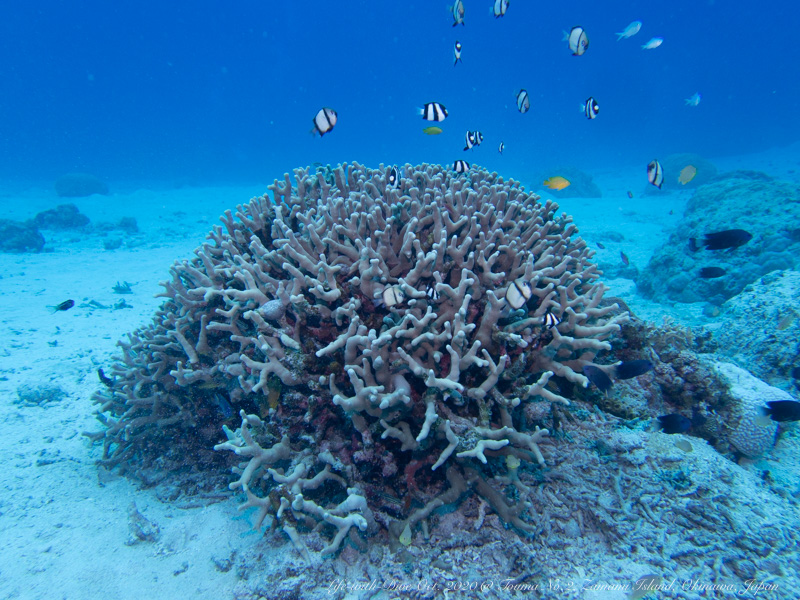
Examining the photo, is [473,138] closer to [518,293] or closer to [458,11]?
[458,11]

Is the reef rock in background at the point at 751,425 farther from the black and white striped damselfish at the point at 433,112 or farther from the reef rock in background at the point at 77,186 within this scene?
the reef rock in background at the point at 77,186

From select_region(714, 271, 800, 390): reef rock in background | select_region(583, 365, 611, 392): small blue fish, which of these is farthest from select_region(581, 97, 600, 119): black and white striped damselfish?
select_region(583, 365, 611, 392): small blue fish

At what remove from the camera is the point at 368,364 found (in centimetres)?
296

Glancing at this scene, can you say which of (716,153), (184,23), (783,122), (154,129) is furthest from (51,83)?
(783,122)

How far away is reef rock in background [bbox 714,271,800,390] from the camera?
4.87m

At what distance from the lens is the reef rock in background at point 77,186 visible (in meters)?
33.3

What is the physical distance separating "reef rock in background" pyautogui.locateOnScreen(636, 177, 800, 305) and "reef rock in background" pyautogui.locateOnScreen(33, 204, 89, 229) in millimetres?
29096

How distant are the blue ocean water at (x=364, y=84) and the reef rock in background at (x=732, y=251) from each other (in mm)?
38764

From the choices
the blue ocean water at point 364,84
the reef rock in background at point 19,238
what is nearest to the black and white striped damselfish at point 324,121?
the reef rock in background at point 19,238

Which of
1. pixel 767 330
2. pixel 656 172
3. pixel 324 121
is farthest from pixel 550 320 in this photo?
pixel 656 172

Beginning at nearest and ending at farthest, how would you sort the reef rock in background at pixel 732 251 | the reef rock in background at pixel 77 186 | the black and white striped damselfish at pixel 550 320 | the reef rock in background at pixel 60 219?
the black and white striped damselfish at pixel 550 320 < the reef rock in background at pixel 732 251 < the reef rock in background at pixel 60 219 < the reef rock in background at pixel 77 186

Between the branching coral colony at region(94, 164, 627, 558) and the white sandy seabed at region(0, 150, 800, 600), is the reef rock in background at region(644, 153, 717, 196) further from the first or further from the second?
the branching coral colony at region(94, 164, 627, 558)

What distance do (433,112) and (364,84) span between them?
13586 centimetres

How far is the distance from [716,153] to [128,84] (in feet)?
399
